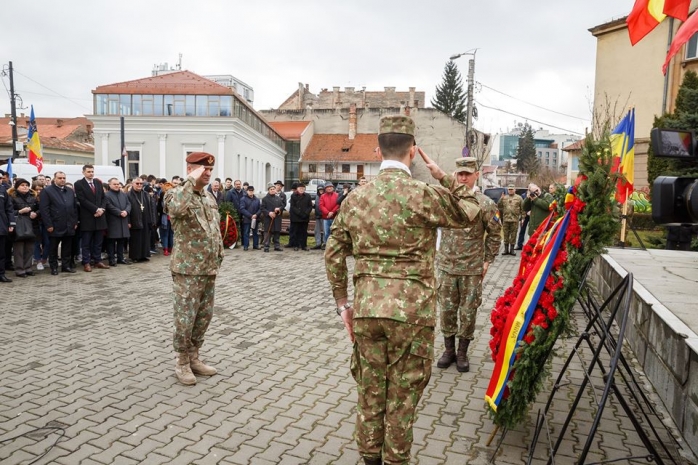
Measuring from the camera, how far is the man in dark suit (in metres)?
11.0

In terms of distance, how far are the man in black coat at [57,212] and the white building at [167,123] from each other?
26.2 m

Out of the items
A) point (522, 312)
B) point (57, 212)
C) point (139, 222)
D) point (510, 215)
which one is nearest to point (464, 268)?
point (522, 312)

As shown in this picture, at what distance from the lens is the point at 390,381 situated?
9.46 ft

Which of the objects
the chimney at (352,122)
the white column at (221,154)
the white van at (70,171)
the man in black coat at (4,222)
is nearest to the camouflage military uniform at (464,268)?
the man in black coat at (4,222)

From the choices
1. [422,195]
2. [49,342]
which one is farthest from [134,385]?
[422,195]

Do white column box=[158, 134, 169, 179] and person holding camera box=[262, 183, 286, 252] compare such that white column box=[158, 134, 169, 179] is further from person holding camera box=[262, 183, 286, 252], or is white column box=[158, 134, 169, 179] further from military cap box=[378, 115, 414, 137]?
military cap box=[378, 115, 414, 137]

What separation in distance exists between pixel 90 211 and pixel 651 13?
10.6m

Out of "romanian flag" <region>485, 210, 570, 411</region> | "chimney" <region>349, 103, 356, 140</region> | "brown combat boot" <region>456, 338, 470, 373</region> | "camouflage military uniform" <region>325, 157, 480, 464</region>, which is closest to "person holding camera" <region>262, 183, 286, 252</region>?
"brown combat boot" <region>456, 338, 470, 373</region>

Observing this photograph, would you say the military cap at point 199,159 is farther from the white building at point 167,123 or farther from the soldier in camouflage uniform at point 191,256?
the white building at point 167,123

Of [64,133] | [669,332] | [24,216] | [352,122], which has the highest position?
[352,122]

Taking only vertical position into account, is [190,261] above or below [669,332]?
above

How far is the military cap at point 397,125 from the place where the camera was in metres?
3.01

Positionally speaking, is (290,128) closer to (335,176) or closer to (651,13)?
(335,176)

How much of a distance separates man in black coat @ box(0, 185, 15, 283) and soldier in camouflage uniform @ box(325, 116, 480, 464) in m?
9.44
